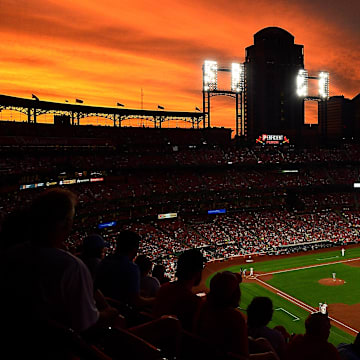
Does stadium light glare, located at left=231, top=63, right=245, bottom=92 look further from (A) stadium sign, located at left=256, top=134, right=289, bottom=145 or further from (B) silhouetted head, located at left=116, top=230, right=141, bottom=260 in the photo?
(B) silhouetted head, located at left=116, top=230, right=141, bottom=260

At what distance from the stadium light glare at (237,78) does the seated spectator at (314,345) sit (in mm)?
57425

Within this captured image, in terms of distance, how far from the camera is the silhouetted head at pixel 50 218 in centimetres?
284

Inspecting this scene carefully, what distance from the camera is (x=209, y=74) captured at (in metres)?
58.5

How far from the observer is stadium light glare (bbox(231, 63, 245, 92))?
59.4 m

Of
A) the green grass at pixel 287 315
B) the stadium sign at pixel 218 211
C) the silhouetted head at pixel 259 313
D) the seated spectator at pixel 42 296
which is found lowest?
the green grass at pixel 287 315

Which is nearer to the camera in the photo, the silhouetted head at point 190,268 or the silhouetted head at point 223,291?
the silhouetted head at point 223,291

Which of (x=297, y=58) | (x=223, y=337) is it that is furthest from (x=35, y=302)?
(x=297, y=58)

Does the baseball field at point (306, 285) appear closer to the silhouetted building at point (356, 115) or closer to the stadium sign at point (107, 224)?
the stadium sign at point (107, 224)

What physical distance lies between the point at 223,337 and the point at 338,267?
40.8 m

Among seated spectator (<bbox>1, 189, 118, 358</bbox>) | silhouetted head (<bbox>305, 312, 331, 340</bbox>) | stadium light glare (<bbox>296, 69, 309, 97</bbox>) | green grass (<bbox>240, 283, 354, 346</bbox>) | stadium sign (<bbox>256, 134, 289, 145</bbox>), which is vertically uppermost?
stadium light glare (<bbox>296, 69, 309, 97</bbox>)

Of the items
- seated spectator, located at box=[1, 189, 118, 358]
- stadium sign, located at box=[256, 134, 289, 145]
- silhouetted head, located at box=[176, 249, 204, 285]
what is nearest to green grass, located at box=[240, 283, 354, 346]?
silhouetted head, located at box=[176, 249, 204, 285]

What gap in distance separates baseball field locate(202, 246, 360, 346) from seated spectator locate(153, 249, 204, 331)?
75.9 feet

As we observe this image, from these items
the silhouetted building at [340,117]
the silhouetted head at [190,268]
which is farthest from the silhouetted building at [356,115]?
the silhouetted head at [190,268]

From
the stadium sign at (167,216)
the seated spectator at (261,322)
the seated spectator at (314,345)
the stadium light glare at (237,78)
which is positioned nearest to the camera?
the seated spectator at (314,345)
